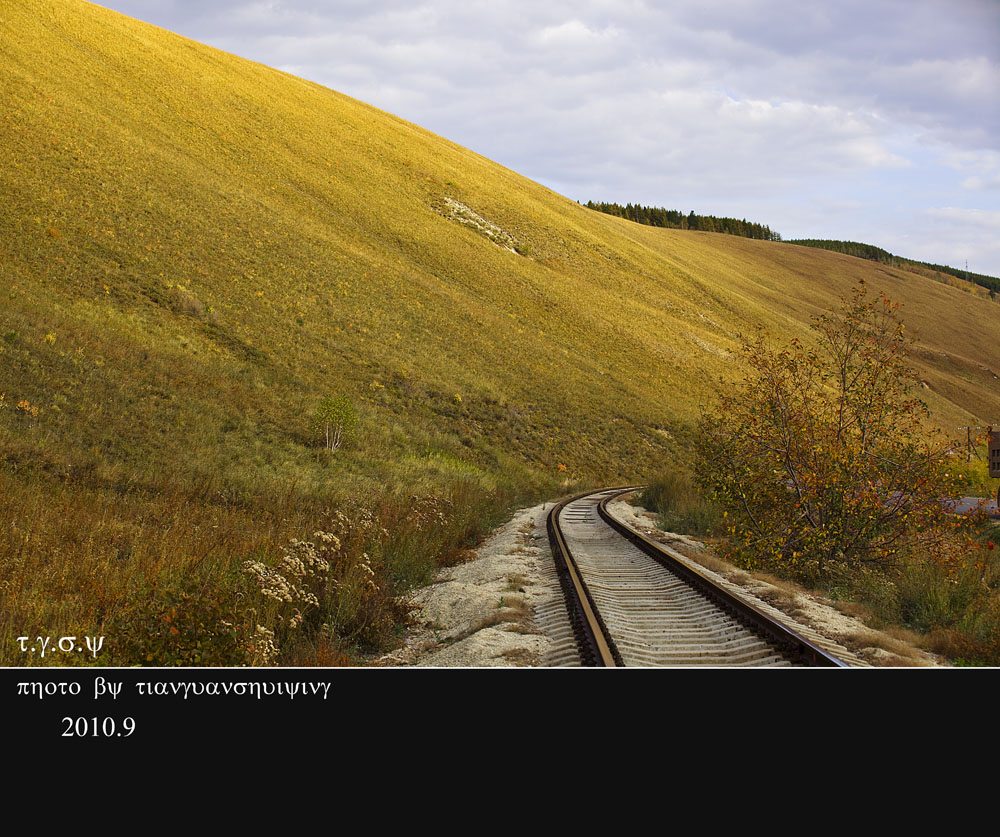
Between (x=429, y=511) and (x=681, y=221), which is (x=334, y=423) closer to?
(x=429, y=511)

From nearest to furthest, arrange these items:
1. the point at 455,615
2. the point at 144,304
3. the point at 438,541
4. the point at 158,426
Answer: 1. the point at 455,615
2. the point at 438,541
3. the point at 158,426
4. the point at 144,304

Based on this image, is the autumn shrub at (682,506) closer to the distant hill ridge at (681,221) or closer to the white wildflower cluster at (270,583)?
the white wildflower cluster at (270,583)

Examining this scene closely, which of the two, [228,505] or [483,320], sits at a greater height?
[483,320]

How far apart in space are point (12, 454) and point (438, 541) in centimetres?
761

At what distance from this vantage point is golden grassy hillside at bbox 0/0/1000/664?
33.6ft

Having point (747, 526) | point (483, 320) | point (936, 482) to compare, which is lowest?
point (747, 526)

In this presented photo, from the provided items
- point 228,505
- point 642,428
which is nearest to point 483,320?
point 642,428

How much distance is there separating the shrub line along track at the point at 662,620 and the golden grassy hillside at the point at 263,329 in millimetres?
2275

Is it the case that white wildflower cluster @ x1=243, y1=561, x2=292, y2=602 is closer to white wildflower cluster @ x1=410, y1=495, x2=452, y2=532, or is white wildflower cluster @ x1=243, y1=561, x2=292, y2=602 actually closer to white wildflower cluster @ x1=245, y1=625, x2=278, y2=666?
white wildflower cluster @ x1=245, y1=625, x2=278, y2=666

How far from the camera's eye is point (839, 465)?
1027 cm

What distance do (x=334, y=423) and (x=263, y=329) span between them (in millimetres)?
11604

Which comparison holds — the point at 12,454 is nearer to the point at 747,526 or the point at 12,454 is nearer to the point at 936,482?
the point at 747,526

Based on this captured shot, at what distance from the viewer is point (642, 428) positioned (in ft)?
138

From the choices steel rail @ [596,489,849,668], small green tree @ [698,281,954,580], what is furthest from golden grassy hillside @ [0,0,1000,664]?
small green tree @ [698,281,954,580]
